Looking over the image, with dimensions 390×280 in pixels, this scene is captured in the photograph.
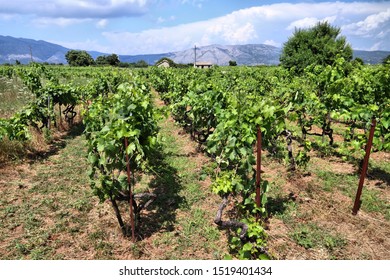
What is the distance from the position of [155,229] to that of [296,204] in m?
2.72

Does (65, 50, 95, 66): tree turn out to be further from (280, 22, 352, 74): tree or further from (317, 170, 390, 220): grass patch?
(317, 170, 390, 220): grass patch

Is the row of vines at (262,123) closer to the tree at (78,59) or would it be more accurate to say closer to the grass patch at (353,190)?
the grass patch at (353,190)

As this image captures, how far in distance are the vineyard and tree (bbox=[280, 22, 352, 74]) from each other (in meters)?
23.6

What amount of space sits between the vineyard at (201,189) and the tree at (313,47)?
2358 centimetres

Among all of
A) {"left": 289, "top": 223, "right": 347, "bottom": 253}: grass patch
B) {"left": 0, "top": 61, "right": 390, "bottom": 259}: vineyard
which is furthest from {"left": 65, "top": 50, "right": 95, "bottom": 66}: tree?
{"left": 289, "top": 223, "right": 347, "bottom": 253}: grass patch

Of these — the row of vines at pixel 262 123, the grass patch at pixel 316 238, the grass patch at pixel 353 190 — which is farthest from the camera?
the grass patch at pixel 353 190

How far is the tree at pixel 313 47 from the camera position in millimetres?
29263

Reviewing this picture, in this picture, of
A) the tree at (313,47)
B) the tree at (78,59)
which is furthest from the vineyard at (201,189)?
the tree at (78,59)

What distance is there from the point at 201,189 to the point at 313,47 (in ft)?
96.5

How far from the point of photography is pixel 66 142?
9516mm

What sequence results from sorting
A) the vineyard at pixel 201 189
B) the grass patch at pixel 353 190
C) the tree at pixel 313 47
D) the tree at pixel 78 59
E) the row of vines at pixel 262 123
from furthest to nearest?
the tree at pixel 78 59 → the tree at pixel 313 47 → the grass patch at pixel 353 190 → the vineyard at pixel 201 189 → the row of vines at pixel 262 123
